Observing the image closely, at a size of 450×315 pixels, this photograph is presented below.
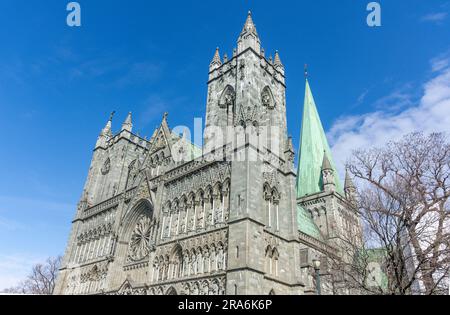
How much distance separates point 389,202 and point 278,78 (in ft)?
60.3

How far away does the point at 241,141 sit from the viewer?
72.7 feet

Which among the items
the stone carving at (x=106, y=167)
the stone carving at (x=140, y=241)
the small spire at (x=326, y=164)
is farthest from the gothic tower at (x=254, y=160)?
the stone carving at (x=106, y=167)

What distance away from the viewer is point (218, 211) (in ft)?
69.4

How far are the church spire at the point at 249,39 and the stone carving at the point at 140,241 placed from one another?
16.9 metres

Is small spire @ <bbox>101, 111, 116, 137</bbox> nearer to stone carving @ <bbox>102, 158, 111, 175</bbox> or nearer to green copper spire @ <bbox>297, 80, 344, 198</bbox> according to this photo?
stone carving @ <bbox>102, 158, 111, 175</bbox>

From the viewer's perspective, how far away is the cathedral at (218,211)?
1950 centimetres

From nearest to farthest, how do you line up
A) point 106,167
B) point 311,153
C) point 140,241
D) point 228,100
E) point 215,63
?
point 140,241 → point 228,100 → point 215,63 → point 106,167 → point 311,153

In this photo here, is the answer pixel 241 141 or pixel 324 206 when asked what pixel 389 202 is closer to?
pixel 241 141

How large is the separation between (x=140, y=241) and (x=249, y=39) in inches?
768

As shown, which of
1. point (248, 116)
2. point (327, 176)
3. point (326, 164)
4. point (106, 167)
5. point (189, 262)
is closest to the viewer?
point (189, 262)

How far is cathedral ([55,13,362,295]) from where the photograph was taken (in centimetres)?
1950

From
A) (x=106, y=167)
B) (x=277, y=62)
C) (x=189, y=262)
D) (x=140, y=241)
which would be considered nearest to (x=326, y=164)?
(x=277, y=62)

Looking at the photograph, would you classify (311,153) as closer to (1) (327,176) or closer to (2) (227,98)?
(1) (327,176)
